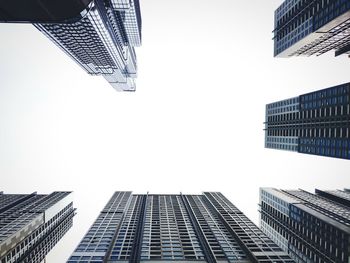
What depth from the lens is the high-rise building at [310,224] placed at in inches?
4552

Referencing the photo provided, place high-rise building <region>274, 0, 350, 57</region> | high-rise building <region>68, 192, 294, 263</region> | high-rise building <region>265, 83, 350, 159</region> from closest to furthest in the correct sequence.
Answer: high-rise building <region>68, 192, 294, 263</region>
high-rise building <region>274, 0, 350, 57</region>
high-rise building <region>265, 83, 350, 159</region>

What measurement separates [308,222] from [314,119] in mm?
47941

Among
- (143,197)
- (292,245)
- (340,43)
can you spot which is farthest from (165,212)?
(340,43)

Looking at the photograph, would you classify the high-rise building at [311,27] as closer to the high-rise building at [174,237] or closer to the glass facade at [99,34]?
the glass facade at [99,34]

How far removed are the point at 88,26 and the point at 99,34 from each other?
205 inches

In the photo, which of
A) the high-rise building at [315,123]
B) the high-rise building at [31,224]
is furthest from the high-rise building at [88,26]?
the high-rise building at [315,123]

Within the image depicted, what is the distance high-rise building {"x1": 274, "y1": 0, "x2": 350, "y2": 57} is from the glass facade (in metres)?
66.9

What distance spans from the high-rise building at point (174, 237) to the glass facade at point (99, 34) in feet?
227

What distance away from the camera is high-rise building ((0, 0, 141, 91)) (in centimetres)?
3778

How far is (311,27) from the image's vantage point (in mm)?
109438

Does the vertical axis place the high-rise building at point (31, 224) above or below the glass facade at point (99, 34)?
below

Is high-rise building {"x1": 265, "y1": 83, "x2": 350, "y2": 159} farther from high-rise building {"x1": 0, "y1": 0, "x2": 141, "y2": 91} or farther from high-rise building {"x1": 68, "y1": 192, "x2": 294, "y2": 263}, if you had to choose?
high-rise building {"x1": 0, "y1": 0, "x2": 141, "y2": 91}

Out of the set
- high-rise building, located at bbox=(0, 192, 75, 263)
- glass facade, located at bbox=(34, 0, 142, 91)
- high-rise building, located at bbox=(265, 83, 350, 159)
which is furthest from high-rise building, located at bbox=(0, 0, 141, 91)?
high-rise building, located at bbox=(265, 83, 350, 159)

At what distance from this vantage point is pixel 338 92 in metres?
103
